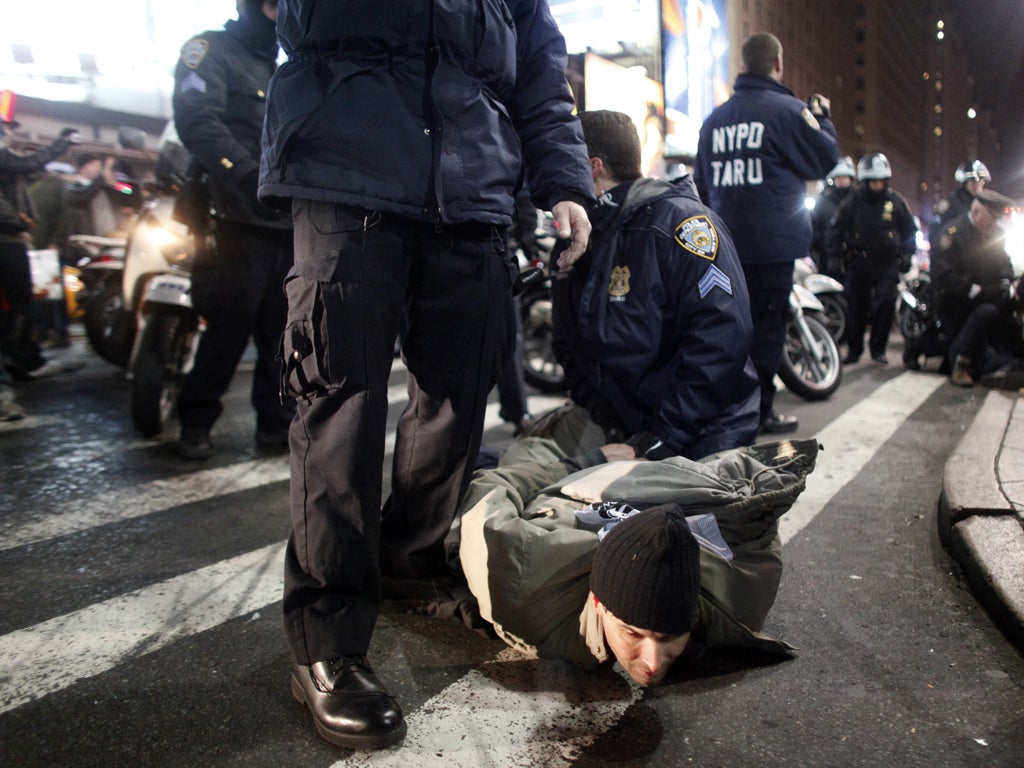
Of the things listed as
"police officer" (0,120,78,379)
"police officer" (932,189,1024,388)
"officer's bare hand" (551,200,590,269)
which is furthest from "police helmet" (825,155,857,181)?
"officer's bare hand" (551,200,590,269)

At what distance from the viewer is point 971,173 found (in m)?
8.12

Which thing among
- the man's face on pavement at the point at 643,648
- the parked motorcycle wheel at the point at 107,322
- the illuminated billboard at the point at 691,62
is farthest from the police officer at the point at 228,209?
the illuminated billboard at the point at 691,62

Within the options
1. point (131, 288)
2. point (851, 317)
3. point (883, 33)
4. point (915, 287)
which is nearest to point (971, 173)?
point (915, 287)

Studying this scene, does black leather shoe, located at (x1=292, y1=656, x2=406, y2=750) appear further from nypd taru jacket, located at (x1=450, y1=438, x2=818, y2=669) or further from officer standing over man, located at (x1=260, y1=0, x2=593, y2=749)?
nypd taru jacket, located at (x1=450, y1=438, x2=818, y2=669)

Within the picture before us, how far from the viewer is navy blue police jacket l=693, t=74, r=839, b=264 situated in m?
4.00

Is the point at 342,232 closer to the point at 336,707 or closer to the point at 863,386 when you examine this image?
the point at 336,707

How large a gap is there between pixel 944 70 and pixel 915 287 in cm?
14523

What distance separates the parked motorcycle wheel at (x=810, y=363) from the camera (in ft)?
17.2

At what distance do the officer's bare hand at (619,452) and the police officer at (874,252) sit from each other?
552 cm

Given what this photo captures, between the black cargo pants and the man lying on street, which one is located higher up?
the black cargo pants

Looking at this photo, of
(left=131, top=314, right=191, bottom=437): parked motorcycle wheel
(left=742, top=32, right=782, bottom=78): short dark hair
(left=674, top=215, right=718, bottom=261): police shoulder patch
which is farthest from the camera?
(left=742, top=32, right=782, bottom=78): short dark hair

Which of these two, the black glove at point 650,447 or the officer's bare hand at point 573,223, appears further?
the black glove at point 650,447

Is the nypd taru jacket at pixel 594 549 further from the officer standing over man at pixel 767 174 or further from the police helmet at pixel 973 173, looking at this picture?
the police helmet at pixel 973 173

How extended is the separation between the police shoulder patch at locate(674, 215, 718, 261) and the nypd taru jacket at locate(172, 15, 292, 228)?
174 cm
